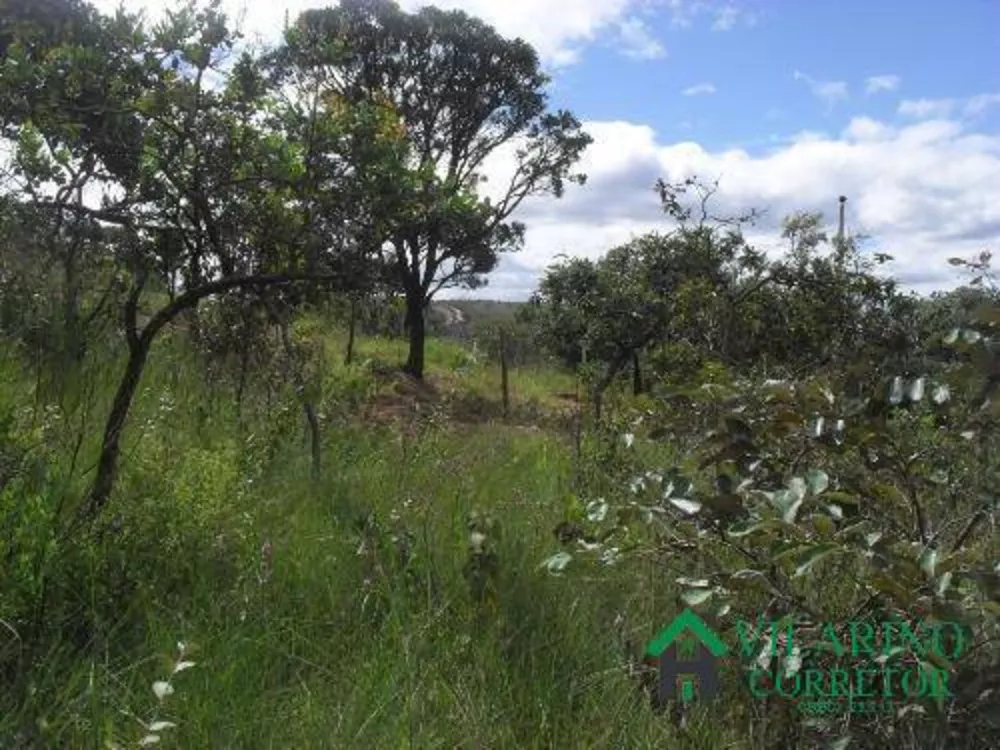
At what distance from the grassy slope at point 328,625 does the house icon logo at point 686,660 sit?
9cm

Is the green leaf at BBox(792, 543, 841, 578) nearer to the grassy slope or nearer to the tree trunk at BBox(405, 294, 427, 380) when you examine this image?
the grassy slope

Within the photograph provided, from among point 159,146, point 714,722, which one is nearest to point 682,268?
point 159,146

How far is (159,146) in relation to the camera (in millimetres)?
3363

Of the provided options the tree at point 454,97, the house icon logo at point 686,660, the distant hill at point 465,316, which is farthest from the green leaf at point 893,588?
the distant hill at point 465,316

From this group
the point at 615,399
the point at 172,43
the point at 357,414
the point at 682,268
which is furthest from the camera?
the point at 682,268

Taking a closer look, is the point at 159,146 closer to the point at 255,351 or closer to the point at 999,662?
the point at 255,351

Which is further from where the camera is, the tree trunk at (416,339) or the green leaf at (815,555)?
the tree trunk at (416,339)

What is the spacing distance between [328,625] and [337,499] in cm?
123

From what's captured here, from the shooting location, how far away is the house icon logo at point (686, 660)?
98.2 inches

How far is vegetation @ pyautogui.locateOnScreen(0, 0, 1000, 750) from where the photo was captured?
6.99ft

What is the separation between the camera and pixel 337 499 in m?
3.97

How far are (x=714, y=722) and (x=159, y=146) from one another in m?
2.64

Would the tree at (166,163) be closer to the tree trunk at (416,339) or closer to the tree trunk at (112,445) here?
the tree trunk at (112,445)

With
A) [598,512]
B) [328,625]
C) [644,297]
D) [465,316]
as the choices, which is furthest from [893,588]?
[465,316]
